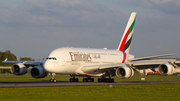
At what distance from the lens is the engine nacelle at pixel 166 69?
37.6 meters

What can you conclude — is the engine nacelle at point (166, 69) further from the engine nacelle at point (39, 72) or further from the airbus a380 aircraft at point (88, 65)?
the engine nacelle at point (39, 72)

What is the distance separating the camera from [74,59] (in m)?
40.8

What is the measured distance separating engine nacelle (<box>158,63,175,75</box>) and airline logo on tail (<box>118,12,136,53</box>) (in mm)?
15096

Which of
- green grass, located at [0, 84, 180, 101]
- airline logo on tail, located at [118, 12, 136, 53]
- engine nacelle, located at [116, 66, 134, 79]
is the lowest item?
green grass, located at [0, 84, 180, 101]

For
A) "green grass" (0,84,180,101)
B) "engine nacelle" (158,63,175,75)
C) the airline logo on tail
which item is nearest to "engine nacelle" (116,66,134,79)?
"engine nacelle" (158,63,175,75)

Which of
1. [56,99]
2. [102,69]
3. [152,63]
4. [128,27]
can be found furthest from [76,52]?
[56,99]

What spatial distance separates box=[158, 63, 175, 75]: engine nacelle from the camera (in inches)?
1479

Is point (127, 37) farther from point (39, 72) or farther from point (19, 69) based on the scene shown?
point (19, 69)

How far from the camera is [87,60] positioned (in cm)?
4312

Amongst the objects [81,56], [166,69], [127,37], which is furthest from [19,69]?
[127,37]

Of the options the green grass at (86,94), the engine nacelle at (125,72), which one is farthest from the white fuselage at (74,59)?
the green grass at (86,94)

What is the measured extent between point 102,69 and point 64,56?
6.17m

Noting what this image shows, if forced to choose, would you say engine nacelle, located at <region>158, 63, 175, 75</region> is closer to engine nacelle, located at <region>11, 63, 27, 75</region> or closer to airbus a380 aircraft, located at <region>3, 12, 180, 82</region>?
airbus a380 aircraft, located at <region>3, 12, 180, 82</region>

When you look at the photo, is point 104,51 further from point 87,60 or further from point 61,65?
point 61,65
